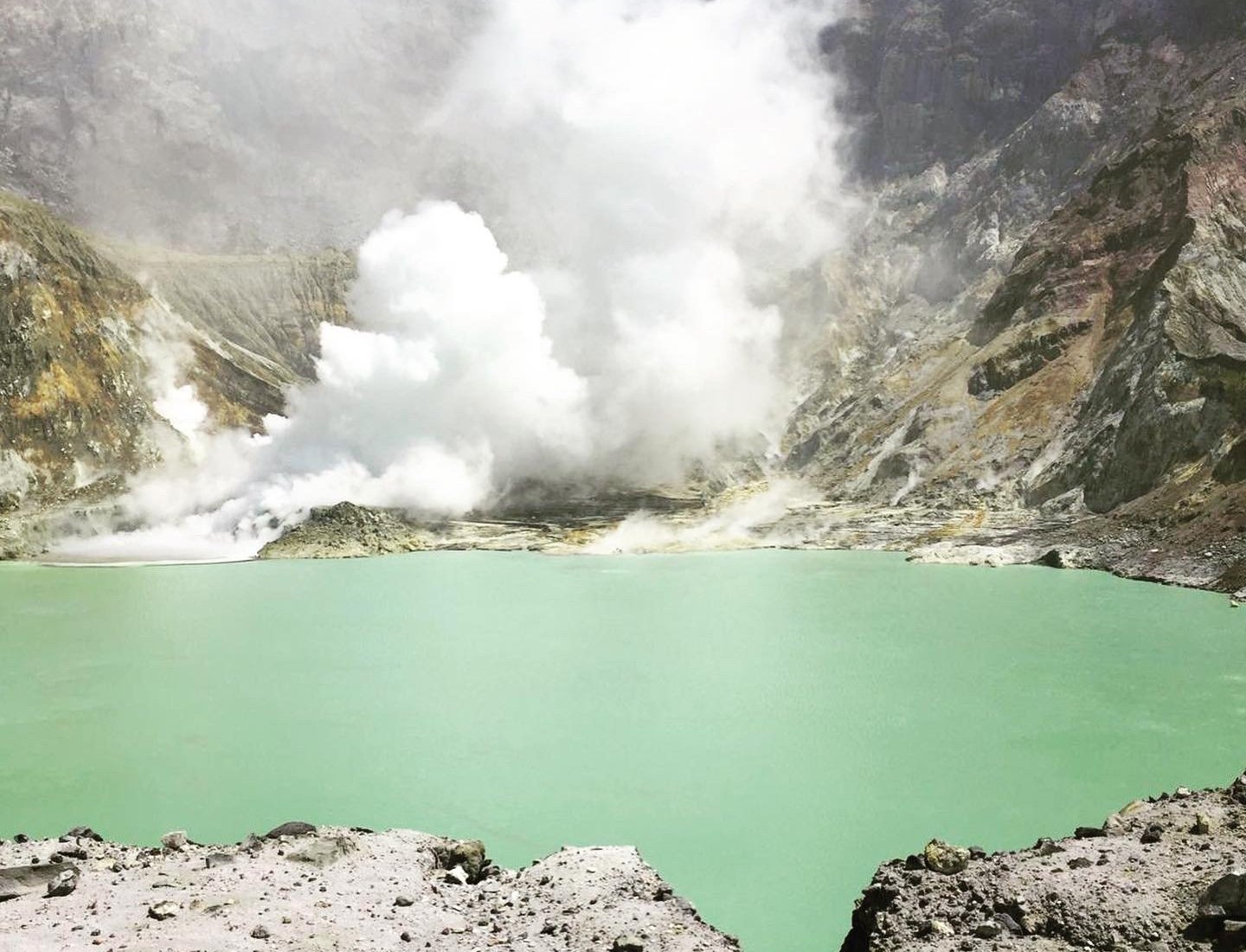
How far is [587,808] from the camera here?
436 inches

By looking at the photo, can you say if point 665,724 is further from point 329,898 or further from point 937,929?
point 937,929

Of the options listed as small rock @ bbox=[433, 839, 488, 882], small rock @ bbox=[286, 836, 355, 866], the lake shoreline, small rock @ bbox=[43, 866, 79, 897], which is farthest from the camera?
the lake shoreline

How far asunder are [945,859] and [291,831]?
18.4 ft

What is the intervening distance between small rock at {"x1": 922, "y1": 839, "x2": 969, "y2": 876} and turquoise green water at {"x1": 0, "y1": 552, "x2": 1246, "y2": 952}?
983 millimetres

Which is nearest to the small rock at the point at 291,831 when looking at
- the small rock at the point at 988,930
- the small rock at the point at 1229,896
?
the small rock at the point at 988,930

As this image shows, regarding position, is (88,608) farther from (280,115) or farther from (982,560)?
(280,115)

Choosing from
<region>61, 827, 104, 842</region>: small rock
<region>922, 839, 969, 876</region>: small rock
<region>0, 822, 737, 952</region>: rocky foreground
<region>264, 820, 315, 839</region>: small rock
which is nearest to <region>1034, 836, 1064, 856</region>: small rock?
<region>922, 839, 969, 876</region>: small rock

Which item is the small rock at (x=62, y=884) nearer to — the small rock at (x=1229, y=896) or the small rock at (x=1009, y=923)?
the small rock at (x=1009, y=923)

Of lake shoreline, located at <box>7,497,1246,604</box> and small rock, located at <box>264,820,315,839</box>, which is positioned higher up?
lake shoreline, located at <box>7,497,1246,604</box>

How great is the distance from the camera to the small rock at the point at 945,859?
775cm

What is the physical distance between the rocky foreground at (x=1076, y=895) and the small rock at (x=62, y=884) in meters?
5.82

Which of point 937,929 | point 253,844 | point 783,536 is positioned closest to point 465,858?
point 253,844

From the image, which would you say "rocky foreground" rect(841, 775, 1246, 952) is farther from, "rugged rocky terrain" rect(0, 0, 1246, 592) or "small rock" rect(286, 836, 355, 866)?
"rugged rocky terrain" rect(0, 0, 1246, 592)

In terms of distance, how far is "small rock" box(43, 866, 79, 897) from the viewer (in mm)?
7398
